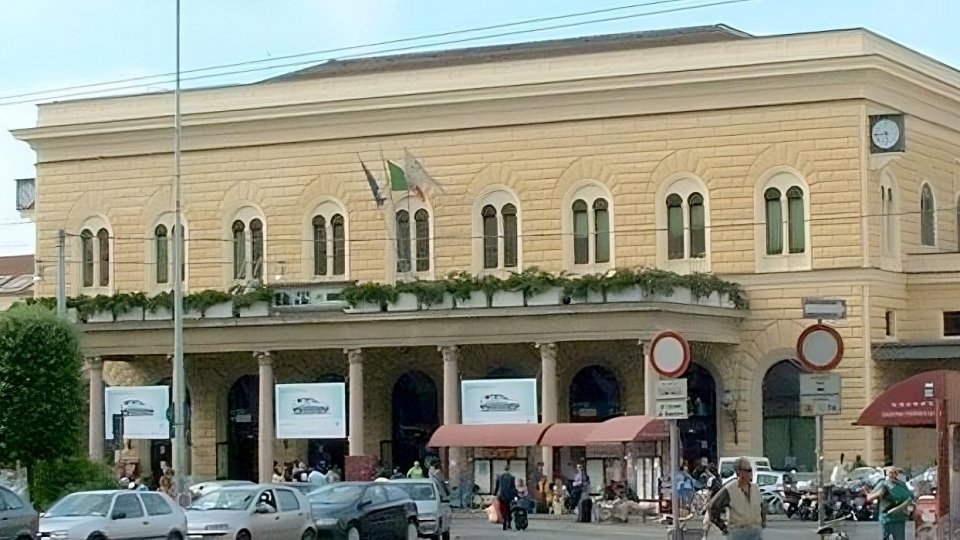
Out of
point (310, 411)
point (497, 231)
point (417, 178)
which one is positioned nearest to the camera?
point (310, 411)

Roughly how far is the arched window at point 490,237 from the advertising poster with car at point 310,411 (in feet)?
23.2

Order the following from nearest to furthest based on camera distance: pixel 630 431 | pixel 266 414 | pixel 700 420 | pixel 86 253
A: pixel 630 431
pixel 700 420
pixel 266 414
pixel 86 253

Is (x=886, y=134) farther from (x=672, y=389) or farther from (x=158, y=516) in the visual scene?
(x=672, y=389)

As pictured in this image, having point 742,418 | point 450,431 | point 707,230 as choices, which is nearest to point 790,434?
point 742,418

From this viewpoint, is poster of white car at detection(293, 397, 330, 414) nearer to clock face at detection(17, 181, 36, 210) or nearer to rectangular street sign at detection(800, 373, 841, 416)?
clock face at detection(17, 181, 36, 210)

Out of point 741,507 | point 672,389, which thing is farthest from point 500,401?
point 741,507

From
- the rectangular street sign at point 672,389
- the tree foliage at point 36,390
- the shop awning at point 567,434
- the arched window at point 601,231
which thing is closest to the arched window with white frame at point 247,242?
the arched window at point 601,231

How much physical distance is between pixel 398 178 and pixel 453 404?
912 cm

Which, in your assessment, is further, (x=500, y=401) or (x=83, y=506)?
(x=500, y=401)

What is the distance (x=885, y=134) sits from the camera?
57344mm

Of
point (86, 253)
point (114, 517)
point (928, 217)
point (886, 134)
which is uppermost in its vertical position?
point (886, 134)

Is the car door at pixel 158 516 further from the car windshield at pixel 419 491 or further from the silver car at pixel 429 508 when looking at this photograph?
the car windshield at pixel 419 491

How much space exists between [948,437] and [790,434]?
35439 millimetres

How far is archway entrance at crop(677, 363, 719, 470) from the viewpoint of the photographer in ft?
196
